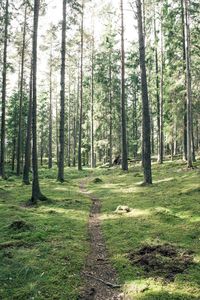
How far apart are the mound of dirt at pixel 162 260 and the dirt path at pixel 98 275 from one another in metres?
0.74

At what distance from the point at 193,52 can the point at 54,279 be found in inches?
978

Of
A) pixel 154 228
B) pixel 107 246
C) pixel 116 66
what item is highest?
pixel 116 66

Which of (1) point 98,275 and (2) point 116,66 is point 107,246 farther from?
(2) point 116,66

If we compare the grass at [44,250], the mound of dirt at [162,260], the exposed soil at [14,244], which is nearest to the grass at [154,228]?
the mound of dirt at [162,260]

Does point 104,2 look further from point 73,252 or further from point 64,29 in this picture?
point 73,252

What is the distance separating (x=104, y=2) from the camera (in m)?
38.1

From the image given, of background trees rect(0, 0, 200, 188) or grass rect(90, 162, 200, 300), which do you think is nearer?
grass rect(90, 162, 200, 300)

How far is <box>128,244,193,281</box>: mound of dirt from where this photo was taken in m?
8.17

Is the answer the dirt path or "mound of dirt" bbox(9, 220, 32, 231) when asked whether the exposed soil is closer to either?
"mound of dirt" bbox(9, 220, 32, 231)

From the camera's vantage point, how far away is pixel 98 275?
8.28 meters

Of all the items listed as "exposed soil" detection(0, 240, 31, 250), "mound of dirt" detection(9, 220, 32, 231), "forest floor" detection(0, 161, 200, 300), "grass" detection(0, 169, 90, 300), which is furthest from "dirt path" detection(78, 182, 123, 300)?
"mound of dirt" detection(9, 220, 32, 231)

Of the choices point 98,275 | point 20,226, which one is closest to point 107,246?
point 98,275

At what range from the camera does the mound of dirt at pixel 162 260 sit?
8172mm

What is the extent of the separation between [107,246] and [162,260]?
80.6 inches
